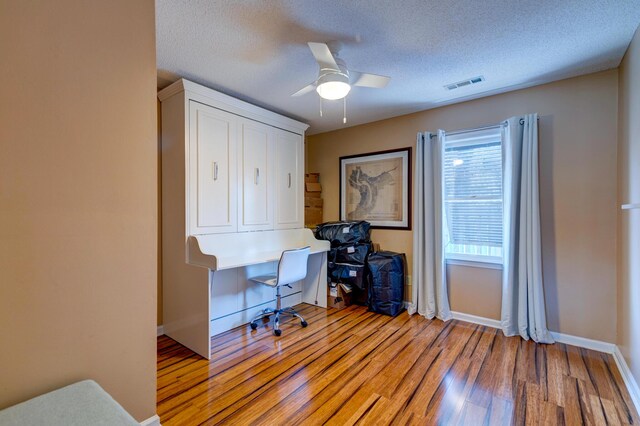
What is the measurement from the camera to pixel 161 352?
2.63 meters

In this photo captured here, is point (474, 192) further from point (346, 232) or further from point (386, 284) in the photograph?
point (346, 232)

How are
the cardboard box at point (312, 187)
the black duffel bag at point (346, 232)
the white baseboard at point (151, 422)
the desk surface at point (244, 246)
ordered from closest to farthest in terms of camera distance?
the white baseboard at point (151, 422) → the desk surface at point (244, 246) → the black duffel bag at point (346, 232) → the cardboard box at point (312, 187)

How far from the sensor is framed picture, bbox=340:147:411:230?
3.76 metres

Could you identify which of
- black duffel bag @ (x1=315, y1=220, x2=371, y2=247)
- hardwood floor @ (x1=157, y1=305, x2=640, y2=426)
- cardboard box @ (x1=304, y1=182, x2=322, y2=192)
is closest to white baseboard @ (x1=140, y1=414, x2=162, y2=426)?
hardwood floor @ (x1=157, y1=305, x2=640, y2=426)

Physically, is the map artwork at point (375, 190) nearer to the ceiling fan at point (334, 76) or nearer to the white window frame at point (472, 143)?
the white window frame at point (472, 143)

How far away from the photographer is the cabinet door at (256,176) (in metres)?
3.23

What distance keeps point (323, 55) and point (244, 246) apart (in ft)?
6.91

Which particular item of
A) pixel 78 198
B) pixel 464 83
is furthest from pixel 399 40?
pixel 78 198

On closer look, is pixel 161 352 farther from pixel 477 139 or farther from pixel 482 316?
pixel 477 139

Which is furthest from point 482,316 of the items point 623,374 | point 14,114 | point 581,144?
point 14,114

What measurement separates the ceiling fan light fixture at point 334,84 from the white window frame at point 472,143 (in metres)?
1.72

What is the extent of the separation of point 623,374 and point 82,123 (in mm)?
3858

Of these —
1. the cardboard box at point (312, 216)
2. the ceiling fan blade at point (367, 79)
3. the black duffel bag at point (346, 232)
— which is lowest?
the black duffel bag at point (346, 232)

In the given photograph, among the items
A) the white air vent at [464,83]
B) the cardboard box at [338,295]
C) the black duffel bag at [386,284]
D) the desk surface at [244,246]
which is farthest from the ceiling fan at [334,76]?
the cardboard box at [338,295]
